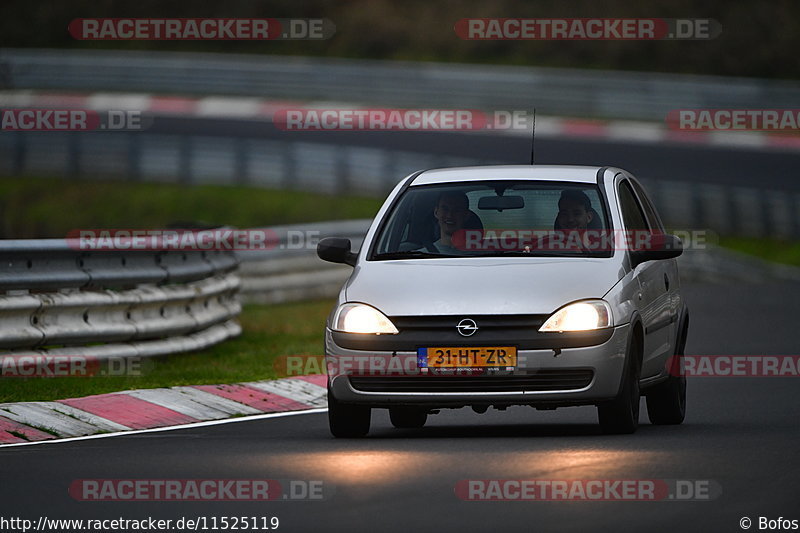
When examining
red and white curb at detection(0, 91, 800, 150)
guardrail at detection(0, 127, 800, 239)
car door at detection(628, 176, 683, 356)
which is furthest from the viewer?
red and white curb at detection(0, 91, 800, 150)

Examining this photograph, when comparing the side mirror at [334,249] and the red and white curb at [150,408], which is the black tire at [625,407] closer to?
the side mirror at [334,249]

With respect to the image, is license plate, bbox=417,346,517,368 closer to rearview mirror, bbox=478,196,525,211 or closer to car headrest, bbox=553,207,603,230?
rearview mirror, bbox=478,196,525,211

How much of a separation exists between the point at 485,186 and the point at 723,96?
34967 mm

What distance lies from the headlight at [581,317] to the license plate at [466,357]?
0.25 m

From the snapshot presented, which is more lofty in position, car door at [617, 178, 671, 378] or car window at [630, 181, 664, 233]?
car window at [630, 181, 664, 233]

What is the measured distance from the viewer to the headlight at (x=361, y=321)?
10.6 metres

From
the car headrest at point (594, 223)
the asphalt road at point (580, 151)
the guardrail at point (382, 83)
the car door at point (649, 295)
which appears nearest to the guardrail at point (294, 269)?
the car door at point (649, 295)

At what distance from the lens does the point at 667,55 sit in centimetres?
5728

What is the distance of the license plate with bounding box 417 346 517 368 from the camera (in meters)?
10.4

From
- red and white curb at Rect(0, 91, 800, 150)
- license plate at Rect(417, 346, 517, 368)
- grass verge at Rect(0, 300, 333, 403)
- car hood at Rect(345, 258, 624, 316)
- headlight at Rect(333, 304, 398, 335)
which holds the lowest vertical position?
grass verge at Rect(0, 300, 333, 403)

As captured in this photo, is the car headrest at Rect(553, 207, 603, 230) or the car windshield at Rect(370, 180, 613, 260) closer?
the car windshield at Rect(370, 180, 613, 260)

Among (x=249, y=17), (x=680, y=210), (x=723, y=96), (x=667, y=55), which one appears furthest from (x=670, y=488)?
(x=249, y=17)

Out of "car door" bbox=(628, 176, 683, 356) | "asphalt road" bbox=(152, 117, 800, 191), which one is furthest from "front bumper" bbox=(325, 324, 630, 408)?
"asphalt road" bbox=(152, 117, 800, 191)

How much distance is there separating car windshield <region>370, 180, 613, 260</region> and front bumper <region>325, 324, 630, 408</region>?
3.06 ft
